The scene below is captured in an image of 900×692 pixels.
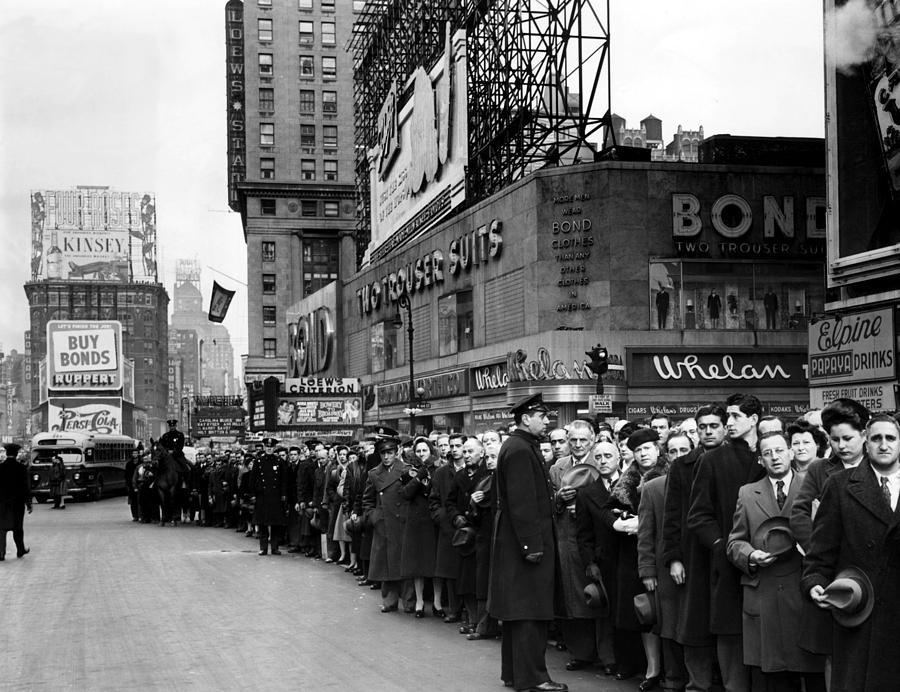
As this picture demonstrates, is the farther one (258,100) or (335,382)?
(258,100)

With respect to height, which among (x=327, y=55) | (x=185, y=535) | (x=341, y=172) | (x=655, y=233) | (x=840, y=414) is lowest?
(x=185, y=535)

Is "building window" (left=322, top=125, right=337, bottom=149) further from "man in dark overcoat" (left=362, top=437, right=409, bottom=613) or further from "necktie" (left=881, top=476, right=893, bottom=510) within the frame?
"necktie" (left=881, top=476, right=893, bottom=510)

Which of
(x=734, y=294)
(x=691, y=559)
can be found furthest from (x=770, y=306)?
(x=691, y=559)

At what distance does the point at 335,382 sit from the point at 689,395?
1446 centimetres

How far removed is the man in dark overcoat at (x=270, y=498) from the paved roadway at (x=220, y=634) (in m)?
1.32

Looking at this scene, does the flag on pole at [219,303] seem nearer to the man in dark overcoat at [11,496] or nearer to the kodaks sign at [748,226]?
the kodaks sign at [748,226]

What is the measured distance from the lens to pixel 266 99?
11412 cm

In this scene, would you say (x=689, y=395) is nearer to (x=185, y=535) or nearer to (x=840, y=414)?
(x=185, y=535)

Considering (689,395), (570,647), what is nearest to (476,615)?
(570,647)

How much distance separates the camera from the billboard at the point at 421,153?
4728 centimetres

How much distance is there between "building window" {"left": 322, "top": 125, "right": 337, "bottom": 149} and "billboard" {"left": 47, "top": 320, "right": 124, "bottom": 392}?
27.1 m

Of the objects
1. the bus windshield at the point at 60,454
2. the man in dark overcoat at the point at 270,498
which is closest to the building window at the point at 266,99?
the bus windshield at the point at 60,454

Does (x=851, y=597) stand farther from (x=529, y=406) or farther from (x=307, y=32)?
(x=307, y=32)

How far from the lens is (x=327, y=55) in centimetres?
11512
